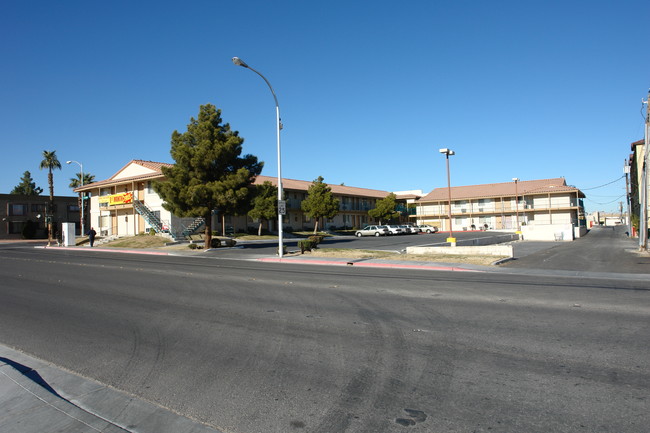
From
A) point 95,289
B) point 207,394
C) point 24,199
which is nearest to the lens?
point 207,394

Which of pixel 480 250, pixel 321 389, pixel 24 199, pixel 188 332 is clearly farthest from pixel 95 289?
pixel 24 199

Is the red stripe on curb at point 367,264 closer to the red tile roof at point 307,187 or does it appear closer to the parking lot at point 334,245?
the parking lot at point 334,245

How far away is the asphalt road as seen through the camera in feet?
12.9

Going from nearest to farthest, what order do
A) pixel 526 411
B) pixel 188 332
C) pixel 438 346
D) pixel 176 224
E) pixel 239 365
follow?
1. pixel 526 411
2. pixel 239 365
3. pixel 438 346
4. pixel 188 332
5. pixel 176 224

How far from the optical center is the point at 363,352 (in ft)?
18.9

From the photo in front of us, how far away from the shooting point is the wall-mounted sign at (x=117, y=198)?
41.8m

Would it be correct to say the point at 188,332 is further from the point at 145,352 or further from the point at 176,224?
the point at 176,224

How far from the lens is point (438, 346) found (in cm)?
595

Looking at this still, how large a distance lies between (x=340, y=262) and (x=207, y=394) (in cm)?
1616

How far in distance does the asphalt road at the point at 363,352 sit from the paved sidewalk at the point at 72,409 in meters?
0.19

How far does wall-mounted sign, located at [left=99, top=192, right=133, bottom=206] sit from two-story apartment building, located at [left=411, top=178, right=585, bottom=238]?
45.9 metres

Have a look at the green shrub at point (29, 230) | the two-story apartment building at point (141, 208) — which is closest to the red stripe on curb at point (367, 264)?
the two-story apartment building at point (141, 208)

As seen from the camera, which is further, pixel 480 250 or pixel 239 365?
pixel 480 250

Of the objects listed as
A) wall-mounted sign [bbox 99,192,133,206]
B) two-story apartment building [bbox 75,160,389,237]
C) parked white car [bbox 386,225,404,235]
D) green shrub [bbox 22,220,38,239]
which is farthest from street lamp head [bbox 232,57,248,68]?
green shrub [bbox 22,220,38,239]
